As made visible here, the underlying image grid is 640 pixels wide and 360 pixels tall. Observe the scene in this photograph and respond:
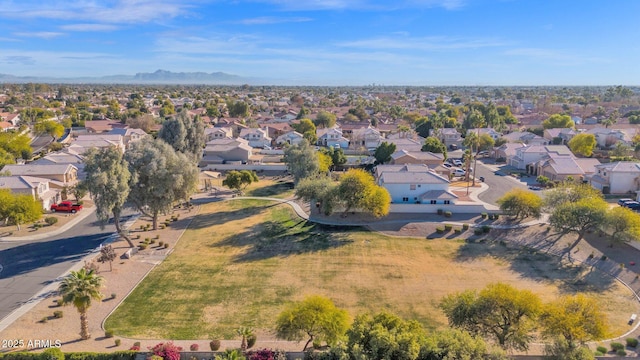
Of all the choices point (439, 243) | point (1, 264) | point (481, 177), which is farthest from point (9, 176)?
point (481, 177)

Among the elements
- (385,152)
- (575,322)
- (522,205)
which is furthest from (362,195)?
(385,152)

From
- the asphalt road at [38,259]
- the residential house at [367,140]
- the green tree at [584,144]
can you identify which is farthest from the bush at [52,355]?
the green tree at [584,144]

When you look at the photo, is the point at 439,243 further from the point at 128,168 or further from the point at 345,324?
the point at 128,168

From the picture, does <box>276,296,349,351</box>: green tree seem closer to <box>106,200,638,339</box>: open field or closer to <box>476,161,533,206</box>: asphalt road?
<box>106,200,638,339</box>: open field

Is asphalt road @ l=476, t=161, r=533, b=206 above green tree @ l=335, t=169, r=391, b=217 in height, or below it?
below

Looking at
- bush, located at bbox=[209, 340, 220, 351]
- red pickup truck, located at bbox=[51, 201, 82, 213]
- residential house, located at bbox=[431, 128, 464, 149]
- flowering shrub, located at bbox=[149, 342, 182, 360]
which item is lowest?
bush, located at bbox=[209, 340, 220, 351]

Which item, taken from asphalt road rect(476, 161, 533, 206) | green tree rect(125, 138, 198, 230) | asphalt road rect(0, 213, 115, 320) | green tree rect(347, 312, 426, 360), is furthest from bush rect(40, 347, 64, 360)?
asphalt road rect(476, 161, 533, 206)
